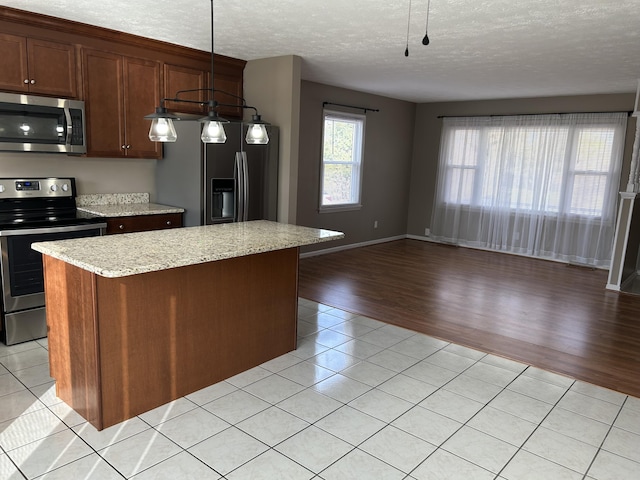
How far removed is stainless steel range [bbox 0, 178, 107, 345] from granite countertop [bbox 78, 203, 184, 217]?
12 cm

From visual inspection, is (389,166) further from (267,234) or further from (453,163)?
(267,234)

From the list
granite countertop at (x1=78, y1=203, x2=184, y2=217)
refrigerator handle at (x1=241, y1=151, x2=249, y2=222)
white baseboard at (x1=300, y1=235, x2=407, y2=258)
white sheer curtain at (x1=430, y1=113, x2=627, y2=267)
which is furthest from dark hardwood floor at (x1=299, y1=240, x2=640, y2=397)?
granite countertop at (x1=78, y1=203, x2=184, y2=217)

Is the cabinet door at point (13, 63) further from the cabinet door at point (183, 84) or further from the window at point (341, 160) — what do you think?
the window at point (341, 160)

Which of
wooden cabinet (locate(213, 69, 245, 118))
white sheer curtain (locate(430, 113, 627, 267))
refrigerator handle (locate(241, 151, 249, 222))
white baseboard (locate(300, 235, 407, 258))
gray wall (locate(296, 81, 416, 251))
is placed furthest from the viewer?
white baseboard (locate(300, 235, 407, 258))

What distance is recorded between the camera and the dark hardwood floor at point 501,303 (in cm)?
368

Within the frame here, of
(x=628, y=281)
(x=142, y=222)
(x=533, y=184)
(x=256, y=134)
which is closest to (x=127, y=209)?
(x=142, y=222)

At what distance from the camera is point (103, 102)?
4.09 metres

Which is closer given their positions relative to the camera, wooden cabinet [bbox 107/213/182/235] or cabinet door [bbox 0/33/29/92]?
cabinet door [bbox 0/33/29/92]

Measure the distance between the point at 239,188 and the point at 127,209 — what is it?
1.00m

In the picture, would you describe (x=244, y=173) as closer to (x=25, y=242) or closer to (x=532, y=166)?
(x=25, y=242)

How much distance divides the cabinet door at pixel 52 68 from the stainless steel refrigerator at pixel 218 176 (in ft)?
3.12

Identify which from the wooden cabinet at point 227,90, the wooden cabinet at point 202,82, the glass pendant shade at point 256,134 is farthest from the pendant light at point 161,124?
the wooden cabinet at point 227,90

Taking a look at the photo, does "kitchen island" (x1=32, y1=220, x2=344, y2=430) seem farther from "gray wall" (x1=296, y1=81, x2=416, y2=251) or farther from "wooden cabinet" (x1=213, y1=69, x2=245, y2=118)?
"gray wall" (x1=296, y1=81, x2=416, y2=251)

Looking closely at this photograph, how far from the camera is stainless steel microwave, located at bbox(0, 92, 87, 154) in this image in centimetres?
353
